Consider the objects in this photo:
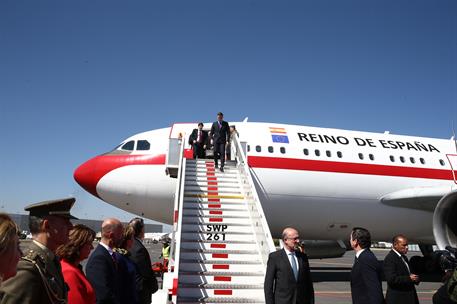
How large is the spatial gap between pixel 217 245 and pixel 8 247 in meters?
→ 5.95

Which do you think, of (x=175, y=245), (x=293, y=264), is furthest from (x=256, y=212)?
(x=293, y=264)

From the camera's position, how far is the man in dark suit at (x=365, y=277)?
423 centimetres

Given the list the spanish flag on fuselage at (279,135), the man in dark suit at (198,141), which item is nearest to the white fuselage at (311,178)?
the spanish flag on fuselage at (279,135)

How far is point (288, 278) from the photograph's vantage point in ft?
14.4

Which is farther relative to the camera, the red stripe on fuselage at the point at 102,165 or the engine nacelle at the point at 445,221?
the red stripe on fuselage at the point at 102,165

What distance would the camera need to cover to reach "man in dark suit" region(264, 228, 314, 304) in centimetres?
435

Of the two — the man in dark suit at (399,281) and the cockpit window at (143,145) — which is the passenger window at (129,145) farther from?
the man in dark suit at (399,281)

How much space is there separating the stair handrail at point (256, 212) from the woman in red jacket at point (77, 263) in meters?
3.86

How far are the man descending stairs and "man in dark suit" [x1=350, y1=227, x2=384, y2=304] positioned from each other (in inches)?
89.8

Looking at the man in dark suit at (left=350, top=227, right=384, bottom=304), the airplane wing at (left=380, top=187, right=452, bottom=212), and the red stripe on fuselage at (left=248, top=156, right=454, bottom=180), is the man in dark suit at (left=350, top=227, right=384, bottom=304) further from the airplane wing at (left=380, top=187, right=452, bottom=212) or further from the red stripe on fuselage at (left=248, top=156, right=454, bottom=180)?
the airplane wing at (left=380, top=187, right=452, bottom=212)

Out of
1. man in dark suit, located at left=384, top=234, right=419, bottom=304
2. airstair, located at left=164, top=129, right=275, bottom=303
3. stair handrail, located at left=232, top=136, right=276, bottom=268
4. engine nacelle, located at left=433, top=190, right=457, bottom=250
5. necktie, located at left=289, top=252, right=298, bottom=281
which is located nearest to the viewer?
necktie, located at left=289, top=252, right=298, bottom=281

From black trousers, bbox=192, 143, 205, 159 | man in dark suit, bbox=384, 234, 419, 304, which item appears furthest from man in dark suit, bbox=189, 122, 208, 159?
man in dark suit, bbox=384, 234, 419, 304

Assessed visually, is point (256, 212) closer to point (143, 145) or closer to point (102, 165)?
point (143, 145)

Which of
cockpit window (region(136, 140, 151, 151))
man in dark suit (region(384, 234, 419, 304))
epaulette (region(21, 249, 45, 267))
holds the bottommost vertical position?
man in dark suit (region(384, 234, 419, 304))
